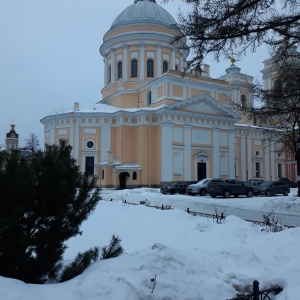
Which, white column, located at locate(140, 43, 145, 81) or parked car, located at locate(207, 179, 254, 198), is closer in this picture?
parked car, located at locate(207, 179, 254, 198)

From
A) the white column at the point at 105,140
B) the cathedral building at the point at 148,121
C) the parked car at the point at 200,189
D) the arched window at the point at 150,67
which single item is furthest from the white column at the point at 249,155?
the parked car at the point at 200,189

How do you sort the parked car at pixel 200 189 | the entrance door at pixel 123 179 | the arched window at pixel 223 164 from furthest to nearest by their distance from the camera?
the arched window at pixel 223 164 < the entrance door at pixel 123 179 < the parked car at pixel 200 189

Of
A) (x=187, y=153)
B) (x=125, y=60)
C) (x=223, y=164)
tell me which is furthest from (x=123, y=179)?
(x=125, y=60)

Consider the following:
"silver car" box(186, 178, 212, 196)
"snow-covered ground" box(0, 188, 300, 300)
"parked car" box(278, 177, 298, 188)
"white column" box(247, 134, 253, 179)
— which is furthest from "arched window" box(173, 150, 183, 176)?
"snow-covered ground" box(0, 188, 300, 300)

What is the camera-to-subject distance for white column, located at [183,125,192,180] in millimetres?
41375

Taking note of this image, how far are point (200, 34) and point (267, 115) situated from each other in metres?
7.38

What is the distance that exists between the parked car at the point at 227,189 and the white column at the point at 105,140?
60.9ft

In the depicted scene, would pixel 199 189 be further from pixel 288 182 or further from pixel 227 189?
pixel 288 182

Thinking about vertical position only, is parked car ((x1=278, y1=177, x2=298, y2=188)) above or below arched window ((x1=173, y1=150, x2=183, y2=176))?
below

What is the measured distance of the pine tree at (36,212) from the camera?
4.70 metres

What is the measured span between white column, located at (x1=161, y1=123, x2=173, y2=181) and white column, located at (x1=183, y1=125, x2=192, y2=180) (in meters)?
1.98

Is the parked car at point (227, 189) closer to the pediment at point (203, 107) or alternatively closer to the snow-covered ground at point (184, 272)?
the pediment at point (203, 107)

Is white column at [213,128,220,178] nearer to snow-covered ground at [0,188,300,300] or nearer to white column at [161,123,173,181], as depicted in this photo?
white column at [161,123,173,181]

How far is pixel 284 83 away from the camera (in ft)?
49.4
